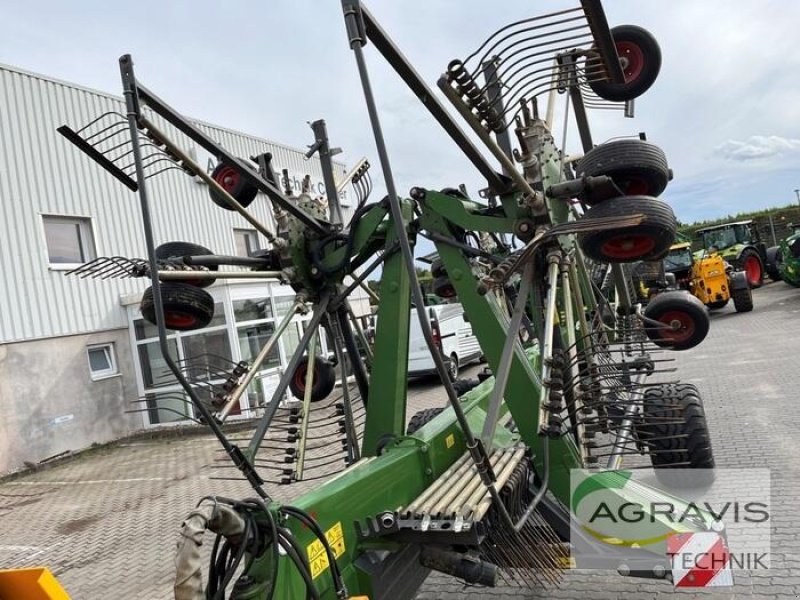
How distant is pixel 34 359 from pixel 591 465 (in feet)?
38.1

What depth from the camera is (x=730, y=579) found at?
3.69 metres

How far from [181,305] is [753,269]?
2416 centimetres

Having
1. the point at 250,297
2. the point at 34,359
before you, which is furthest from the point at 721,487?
the point at 34,359

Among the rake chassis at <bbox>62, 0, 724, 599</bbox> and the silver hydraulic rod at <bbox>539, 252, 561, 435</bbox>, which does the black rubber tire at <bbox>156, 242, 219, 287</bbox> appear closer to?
the rake chassis at <bbox>62, 0, 724, 599</bbox>

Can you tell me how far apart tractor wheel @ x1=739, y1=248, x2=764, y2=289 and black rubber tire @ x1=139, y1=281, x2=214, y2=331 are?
22.2m

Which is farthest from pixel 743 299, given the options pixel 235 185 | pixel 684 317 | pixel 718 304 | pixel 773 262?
pixel 235 185

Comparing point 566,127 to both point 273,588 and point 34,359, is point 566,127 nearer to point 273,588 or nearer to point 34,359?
point 273,588

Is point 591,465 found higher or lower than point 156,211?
lower

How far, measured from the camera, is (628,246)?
10.9 ft

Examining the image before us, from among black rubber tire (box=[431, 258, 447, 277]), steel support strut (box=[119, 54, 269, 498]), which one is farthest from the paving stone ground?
black rubber tire (box=[431, 258, 447, 277])

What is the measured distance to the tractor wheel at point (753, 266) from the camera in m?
22.1

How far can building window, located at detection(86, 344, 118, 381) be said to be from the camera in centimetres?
1335

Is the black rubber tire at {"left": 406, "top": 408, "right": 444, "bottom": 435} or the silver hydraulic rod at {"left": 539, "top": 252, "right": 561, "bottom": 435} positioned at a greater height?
the silver hydraulic rod at {"left": 539, "top": 252, "right": 561, "bottom": 435}

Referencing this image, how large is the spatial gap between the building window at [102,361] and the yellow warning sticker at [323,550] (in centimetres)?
1207
